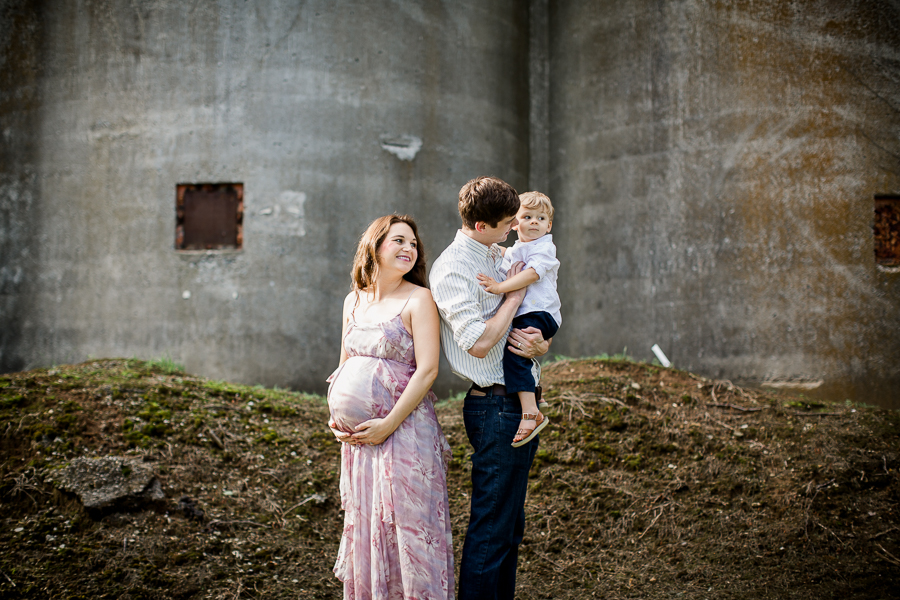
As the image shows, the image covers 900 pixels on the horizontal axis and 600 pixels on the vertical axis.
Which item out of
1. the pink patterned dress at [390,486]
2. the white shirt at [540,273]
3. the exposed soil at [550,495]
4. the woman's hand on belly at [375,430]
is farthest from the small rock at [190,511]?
the white shirt at [540,273]

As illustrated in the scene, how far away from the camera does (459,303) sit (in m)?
2.84

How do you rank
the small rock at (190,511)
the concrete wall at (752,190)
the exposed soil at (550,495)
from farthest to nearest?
the concrete wall at (752,190)
the small rock at (190,511)
the exposed soil at (550,495)

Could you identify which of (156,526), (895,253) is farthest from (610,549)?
(895,253)

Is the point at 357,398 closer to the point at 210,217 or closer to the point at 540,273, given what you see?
the point at 540,273

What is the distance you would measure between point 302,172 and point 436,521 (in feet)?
18.7

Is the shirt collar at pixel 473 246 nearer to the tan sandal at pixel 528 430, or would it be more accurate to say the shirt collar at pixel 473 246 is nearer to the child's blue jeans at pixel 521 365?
the child's blue jeans at pixel 521 365

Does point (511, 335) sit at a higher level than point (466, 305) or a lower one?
lower

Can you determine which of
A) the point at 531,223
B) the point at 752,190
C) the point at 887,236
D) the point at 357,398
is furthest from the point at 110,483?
the point at 887,236

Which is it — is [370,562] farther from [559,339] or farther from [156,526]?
[559,339]

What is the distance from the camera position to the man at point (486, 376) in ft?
9.21

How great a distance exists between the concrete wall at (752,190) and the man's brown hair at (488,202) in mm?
5306

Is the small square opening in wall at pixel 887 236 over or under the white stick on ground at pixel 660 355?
over

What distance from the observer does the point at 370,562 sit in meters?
2.87

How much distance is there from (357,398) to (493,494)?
27.5 inches
